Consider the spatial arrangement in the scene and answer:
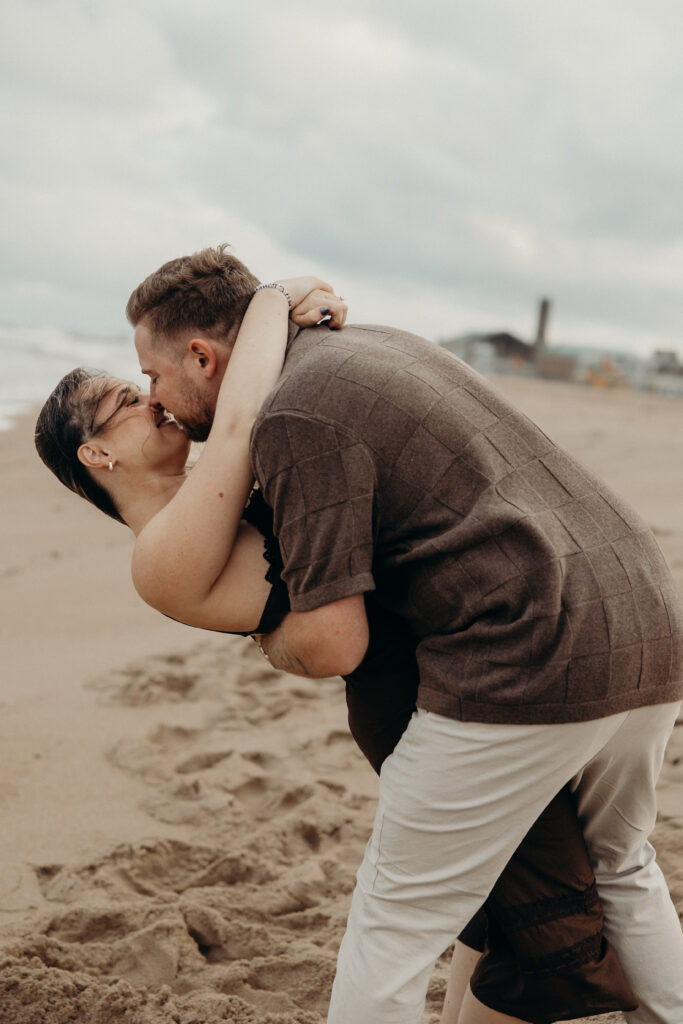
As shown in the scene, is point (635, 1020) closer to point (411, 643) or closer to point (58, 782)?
point (411, 643)

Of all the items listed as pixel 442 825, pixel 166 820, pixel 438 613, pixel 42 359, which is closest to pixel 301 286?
pixel 438 613

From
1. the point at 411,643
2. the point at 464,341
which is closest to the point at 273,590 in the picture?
the point at 411,643

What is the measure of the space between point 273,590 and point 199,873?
79.3 inches

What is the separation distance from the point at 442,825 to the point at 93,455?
118 centimetres

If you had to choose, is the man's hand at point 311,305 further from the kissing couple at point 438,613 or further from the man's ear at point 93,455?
the man's ear at point 93,455

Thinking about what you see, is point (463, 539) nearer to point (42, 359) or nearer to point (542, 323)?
point (42, 359)

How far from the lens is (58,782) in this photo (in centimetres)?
429

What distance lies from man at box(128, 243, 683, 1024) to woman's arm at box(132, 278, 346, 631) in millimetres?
87

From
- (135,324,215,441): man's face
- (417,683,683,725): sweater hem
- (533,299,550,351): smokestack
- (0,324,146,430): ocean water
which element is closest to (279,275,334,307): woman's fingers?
(135,324,215,441): man's face

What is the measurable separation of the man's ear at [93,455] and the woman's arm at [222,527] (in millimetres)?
394

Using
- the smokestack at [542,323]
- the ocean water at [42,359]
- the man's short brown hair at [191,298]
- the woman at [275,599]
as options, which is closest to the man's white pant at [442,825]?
the woman at [275,599]

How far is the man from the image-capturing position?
1814 mm

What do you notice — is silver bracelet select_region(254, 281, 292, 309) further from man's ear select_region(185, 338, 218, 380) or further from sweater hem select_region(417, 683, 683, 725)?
sweater hem select_region(417, 683, 683, 725)

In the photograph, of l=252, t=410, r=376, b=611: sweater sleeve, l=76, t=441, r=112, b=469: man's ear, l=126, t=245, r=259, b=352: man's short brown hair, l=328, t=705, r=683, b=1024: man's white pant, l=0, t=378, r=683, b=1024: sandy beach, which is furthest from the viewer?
l=0, t=378, r=683, b=1024: sandy beach
